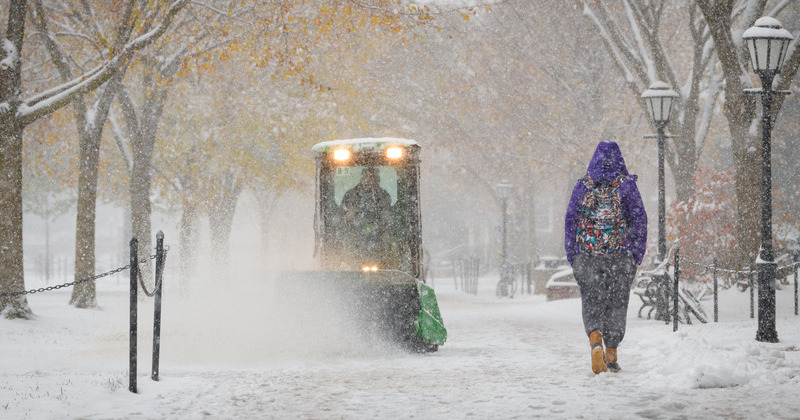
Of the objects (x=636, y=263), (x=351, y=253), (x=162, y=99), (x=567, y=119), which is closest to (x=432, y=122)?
(x=567, y=119)

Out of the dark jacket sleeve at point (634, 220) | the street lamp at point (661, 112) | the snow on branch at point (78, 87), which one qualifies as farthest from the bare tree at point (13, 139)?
the dark jacket sleeve at point (634, 220)

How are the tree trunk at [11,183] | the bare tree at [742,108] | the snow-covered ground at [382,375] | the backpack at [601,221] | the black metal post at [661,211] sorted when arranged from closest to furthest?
the snow-covered ground at [382,375]
the backpack at [601,221]
the tree trunk at [11,183]
the bare tree at [742,108]
the black metal post at [661,211]

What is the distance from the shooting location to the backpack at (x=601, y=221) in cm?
873

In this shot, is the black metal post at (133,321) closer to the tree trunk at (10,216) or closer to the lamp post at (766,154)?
the lamp post at (766,154)

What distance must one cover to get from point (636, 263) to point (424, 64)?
92.5 feet

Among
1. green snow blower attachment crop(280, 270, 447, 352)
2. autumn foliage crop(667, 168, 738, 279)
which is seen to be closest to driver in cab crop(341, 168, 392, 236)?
green snow blower attachment crop(280, 270, 447, 352)

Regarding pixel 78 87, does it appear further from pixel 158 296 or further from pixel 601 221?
pixel 601 221

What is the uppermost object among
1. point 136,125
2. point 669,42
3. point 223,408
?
point 669,42

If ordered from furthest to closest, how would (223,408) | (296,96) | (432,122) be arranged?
(432,122), (296,96), (223,408)

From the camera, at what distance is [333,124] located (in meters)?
28.5

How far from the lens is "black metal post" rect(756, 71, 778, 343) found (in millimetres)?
Answer: 11164

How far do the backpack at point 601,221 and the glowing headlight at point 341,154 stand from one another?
5.10 meters

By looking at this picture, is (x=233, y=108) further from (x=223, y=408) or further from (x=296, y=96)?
(x=223, y=408)

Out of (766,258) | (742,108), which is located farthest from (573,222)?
(742,108)
